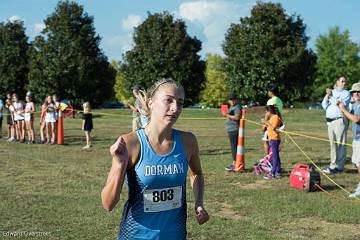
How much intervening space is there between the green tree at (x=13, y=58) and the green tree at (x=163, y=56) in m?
10.9

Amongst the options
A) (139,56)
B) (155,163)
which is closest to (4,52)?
(139,56)

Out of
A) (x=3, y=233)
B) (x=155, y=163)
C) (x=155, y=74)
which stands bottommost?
(x=3, y=233)

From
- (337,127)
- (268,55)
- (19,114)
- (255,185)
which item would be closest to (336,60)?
(268,55)

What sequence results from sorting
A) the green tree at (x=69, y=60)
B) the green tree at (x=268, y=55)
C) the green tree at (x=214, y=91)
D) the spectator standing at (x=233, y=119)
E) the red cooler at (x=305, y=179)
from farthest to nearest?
1. the green tree at (x=214, y=91)
2. the green tree at (x=69, y=60)
3. the green tree at (x=268, y=55)
4. the spectator standing at (x=233, y=119)
5. the red cooler at (x=305, y=179)

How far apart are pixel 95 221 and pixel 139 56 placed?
45741 millimetres

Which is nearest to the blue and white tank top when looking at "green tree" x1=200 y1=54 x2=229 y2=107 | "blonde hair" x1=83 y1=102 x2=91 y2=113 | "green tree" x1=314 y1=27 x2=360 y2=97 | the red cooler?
the red cooler

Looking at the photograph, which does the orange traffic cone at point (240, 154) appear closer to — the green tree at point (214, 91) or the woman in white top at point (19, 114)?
the woman in white top at point (19, 114)

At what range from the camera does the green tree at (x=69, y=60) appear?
4803 centimetres

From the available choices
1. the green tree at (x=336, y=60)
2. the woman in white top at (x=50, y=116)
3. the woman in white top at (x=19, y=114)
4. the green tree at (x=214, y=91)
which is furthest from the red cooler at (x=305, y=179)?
the green tree at (x=214, y=91)

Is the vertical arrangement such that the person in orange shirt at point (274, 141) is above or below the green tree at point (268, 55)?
below

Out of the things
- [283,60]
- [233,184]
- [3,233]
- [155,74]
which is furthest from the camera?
[155,74]

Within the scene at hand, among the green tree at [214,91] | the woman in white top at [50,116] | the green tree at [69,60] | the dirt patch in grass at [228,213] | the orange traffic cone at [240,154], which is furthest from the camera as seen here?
the green tree at [214,91]

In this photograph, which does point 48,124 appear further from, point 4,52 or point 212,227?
point 4,52

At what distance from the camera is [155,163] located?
9.97 feet
